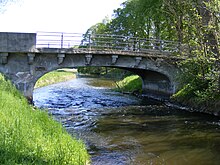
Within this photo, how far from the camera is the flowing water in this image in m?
9.41

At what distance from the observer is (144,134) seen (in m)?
12.6

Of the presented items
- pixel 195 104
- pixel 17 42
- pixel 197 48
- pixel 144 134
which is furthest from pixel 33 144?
pixel 195 104

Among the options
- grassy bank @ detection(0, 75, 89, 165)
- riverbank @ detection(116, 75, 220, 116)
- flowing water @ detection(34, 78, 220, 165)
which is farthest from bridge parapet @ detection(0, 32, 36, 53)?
riverbank @ detection(116, 75, 220, 116)

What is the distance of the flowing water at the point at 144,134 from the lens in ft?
30.9

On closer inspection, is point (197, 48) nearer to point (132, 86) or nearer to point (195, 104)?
point (195, 104)

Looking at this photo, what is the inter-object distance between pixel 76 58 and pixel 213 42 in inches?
386

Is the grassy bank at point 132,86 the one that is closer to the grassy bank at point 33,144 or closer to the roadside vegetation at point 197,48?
the roadside vegetation at point 197,48

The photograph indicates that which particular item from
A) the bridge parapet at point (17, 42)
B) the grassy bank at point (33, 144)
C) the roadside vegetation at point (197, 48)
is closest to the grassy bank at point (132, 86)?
the roadside vegetation at point (197, 48)

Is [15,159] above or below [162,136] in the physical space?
above

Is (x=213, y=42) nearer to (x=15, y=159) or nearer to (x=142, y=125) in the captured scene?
(x=142, y=125)

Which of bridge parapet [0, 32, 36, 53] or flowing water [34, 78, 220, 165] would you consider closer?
flowing water [34, 78, 220, 165]

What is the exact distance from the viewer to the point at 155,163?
8.84 m

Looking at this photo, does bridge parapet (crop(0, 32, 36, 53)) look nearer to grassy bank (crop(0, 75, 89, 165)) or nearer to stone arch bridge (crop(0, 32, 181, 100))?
stone arch bridge (crop(0, 32, 181, 100))

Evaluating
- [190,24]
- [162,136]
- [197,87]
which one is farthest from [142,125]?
[197,87]
